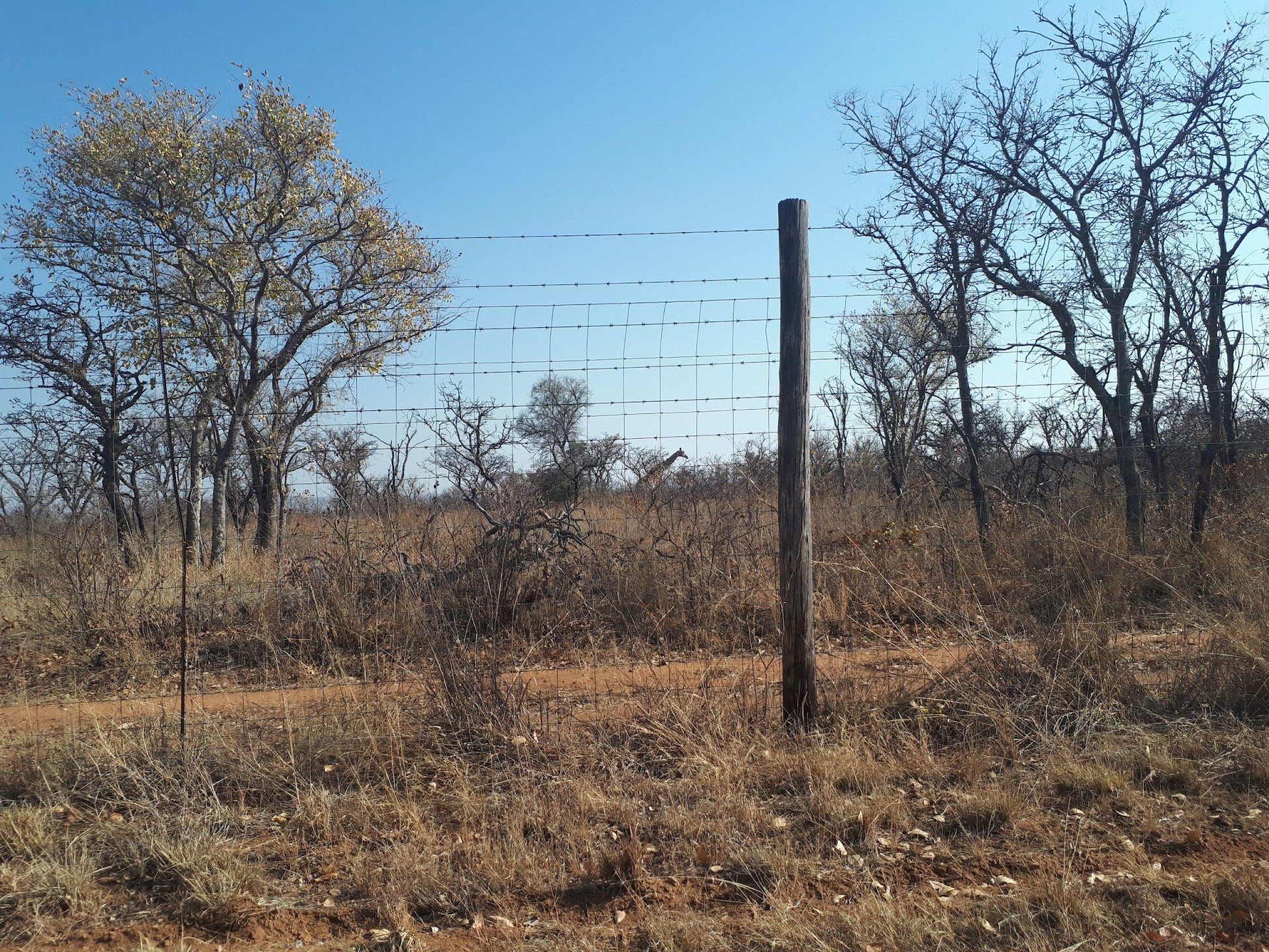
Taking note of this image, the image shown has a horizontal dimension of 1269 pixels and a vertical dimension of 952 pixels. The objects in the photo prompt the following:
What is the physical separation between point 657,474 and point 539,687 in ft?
9.01

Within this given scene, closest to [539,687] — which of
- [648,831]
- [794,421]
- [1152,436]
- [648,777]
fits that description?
[648,777]

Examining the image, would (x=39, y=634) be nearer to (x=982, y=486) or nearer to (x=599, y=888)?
(x=599, y=888)

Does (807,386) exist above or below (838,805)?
above

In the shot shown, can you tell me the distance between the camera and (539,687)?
6133mm

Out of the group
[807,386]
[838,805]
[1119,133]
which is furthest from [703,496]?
[1119,133]

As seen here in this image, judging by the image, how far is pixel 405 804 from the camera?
14.0ft

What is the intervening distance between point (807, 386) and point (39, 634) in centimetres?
665

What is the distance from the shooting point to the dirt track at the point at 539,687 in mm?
5426

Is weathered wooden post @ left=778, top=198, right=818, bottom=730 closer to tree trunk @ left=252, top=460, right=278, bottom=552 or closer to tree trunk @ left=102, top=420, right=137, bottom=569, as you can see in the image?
tree trunk @ left=252, top=460, right=278, bottom=552

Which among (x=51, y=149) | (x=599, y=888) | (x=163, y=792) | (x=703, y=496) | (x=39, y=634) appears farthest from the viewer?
(x=51, y=149)

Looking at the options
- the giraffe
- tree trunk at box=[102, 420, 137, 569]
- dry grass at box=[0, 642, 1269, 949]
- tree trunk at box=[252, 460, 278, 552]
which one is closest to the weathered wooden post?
dry grass at box=[0, 642, 1269, 949]

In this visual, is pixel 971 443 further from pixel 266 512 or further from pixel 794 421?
pixel 266 512

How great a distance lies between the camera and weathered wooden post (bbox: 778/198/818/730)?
520 cm

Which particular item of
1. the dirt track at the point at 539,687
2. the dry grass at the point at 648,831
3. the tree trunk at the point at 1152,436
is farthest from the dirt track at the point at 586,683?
the tree trunk at the point at 1152,436
